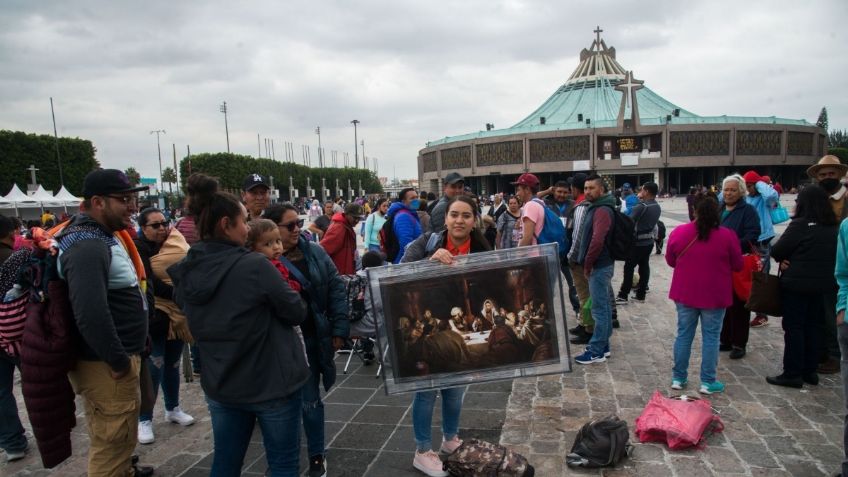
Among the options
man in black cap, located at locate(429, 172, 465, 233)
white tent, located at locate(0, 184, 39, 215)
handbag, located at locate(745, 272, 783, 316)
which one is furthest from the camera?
white tent, located at locate(0, 184, 39, 215)

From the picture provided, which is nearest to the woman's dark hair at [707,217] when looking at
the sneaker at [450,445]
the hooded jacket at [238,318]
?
the sneaker at [450,445]

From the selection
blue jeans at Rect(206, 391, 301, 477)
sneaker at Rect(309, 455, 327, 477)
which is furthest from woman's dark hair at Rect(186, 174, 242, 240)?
sneaker at Rect(309, 455, 327, 477)

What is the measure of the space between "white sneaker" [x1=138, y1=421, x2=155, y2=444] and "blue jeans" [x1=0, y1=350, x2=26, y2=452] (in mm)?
828

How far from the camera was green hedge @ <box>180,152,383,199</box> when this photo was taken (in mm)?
57938

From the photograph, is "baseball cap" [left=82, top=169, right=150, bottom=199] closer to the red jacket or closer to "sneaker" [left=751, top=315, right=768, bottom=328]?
the red jacket

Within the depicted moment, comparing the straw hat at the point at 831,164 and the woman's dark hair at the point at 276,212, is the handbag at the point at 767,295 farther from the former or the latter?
the woman's dark hair at the point at 276,212

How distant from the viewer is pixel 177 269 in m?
2.44

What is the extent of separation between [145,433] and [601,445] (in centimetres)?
345

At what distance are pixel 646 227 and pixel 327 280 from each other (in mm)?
6399

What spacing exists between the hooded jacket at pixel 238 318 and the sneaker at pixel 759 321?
255 inches

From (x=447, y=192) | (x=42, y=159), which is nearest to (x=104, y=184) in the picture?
(x=447, y=192)

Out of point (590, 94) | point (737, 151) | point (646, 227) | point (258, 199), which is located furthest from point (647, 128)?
point (258, 199)

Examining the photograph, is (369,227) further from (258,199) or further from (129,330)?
(129,330)

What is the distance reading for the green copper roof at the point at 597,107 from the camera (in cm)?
5453
